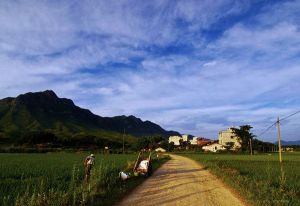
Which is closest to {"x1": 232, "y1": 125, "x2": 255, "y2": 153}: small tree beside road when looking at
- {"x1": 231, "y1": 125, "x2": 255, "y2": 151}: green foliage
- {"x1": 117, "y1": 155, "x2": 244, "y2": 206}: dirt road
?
{"x1": 231, "y1": 125, "x2": 255, "y2": 151}: green foliage

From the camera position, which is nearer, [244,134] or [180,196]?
[180,196]

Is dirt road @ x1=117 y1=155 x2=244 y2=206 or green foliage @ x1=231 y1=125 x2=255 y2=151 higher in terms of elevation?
green foliage @ x1=231 y1=125 x2=255 y2=151

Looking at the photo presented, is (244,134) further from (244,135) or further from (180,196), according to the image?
(180,196)

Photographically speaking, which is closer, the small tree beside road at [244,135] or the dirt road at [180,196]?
the dirt road at [180,196]

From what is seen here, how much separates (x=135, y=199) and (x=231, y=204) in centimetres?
342

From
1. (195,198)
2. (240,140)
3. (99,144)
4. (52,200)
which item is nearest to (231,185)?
(195,198)

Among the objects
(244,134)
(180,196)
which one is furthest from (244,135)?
(180,196)

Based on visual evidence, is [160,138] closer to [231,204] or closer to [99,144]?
[99,144]

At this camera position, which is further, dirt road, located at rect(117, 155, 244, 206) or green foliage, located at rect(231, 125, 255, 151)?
green foliage, located at rect(231, 125, 255, 151)

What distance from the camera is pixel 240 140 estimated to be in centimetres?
11925

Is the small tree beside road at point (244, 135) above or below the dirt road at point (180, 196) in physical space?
above

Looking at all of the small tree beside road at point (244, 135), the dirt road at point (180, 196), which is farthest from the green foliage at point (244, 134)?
the dirt road at point (180, 196)

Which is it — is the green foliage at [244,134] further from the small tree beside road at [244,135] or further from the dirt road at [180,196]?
the dirt road at [180,196]

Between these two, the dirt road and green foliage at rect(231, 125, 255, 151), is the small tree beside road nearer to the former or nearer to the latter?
green foliage at rect(231, 125, 255, 151)
